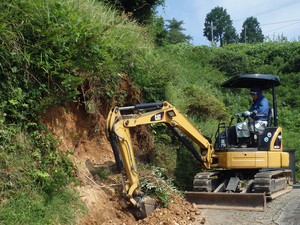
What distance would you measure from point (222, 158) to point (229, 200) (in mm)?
1135

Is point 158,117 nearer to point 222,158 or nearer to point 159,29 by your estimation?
point 222,158

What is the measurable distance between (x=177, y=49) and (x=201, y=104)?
10818 mm

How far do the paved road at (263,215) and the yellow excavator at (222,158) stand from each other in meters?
0.21

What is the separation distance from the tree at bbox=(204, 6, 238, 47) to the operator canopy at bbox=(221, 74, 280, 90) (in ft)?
203

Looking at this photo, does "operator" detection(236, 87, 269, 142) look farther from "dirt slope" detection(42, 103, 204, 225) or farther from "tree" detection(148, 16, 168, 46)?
"tree" detection(148, 16, 168, 46)

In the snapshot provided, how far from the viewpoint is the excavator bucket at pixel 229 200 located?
7.13 m

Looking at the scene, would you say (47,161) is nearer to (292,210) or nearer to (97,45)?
(97,45)

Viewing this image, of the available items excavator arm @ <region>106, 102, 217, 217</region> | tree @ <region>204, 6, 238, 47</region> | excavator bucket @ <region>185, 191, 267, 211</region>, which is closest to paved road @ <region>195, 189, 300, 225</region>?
excavator bucket @ <region>185, 191, 267, 211</region>

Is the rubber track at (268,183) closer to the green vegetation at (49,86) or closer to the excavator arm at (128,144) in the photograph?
the green vegetation at (49,86)

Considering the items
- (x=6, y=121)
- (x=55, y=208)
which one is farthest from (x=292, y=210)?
(x=6, y=121)

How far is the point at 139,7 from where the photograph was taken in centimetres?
1323

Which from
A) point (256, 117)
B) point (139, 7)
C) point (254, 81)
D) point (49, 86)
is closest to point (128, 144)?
point (49, 86)

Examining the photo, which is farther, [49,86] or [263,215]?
[263,215]

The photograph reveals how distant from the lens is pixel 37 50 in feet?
20.4
